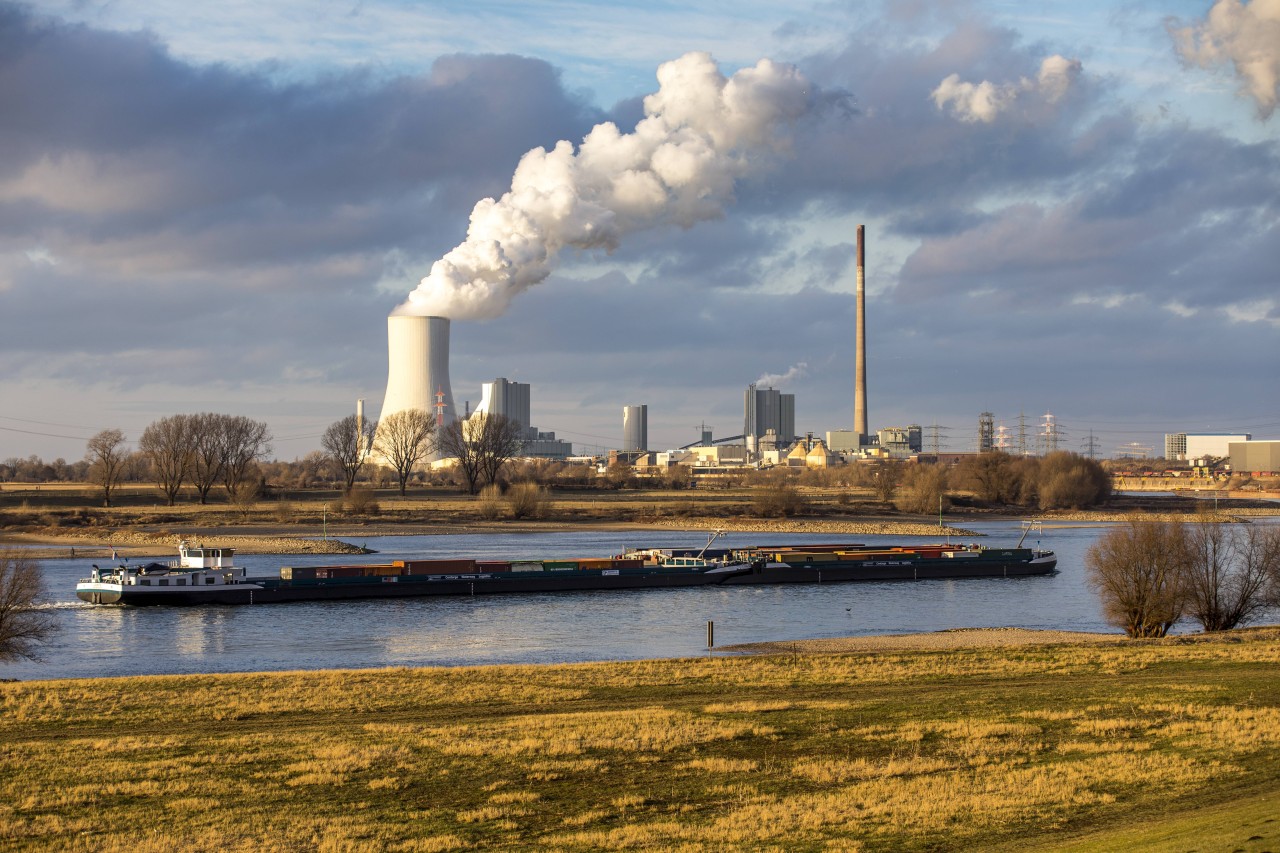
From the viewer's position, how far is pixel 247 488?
293 ft

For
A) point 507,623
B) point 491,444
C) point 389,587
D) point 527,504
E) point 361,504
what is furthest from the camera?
point 491,444

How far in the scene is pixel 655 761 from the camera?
15.8 m

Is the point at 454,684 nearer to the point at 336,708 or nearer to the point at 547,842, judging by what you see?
the point at 336,708

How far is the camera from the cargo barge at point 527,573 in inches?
1852

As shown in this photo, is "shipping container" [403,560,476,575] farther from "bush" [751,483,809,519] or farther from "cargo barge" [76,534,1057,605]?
"bush" [751,483,809,519]

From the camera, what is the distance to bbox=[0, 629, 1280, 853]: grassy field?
1246 centimetres

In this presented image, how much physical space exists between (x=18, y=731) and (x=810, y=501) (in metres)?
94.3

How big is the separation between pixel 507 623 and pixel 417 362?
5411cm

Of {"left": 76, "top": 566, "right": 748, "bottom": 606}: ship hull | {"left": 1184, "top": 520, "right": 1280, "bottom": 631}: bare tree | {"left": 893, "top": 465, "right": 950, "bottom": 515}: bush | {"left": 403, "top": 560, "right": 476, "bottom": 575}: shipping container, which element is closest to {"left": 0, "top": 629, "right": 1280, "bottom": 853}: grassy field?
{"left": 1184, "top": 520, "right": 1280, "bottom": 631}: bare tree

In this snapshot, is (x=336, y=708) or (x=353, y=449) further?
(x=353, y=449)

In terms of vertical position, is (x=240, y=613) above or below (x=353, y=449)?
below

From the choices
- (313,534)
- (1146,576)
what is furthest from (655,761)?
(313,534)

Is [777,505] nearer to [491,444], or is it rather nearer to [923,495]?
[923,495]

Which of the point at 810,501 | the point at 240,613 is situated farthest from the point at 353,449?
the point at 240,613
